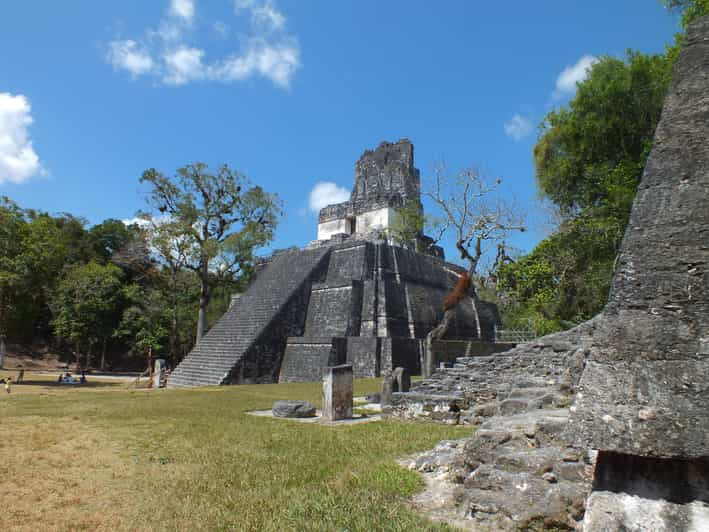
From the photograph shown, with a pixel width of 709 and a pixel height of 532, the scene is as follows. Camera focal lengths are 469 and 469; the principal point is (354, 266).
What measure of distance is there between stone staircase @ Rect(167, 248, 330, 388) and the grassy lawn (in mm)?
9348

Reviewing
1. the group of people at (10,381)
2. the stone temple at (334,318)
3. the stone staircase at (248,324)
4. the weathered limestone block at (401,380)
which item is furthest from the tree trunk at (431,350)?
the group of people at (10,381)

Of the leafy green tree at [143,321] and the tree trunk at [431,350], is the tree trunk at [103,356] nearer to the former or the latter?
the leafy green tree at [143,321]

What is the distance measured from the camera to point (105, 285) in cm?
2283

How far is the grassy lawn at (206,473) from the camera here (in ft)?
9.18

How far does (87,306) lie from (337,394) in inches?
734

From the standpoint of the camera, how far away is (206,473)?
384cm

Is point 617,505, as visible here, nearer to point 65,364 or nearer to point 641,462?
point 641,462

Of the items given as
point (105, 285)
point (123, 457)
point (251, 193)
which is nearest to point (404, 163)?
point (251, 193)

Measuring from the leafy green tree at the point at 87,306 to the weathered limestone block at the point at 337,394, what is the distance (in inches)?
721

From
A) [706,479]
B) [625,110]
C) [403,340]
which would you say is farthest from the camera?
[403,340]

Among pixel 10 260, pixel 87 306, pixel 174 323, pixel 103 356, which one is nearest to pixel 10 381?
pixel 10 260

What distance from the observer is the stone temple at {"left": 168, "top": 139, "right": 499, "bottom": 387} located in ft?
55.5

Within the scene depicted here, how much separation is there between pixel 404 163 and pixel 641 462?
31.7 metres

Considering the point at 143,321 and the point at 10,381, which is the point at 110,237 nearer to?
the point at 143,321
